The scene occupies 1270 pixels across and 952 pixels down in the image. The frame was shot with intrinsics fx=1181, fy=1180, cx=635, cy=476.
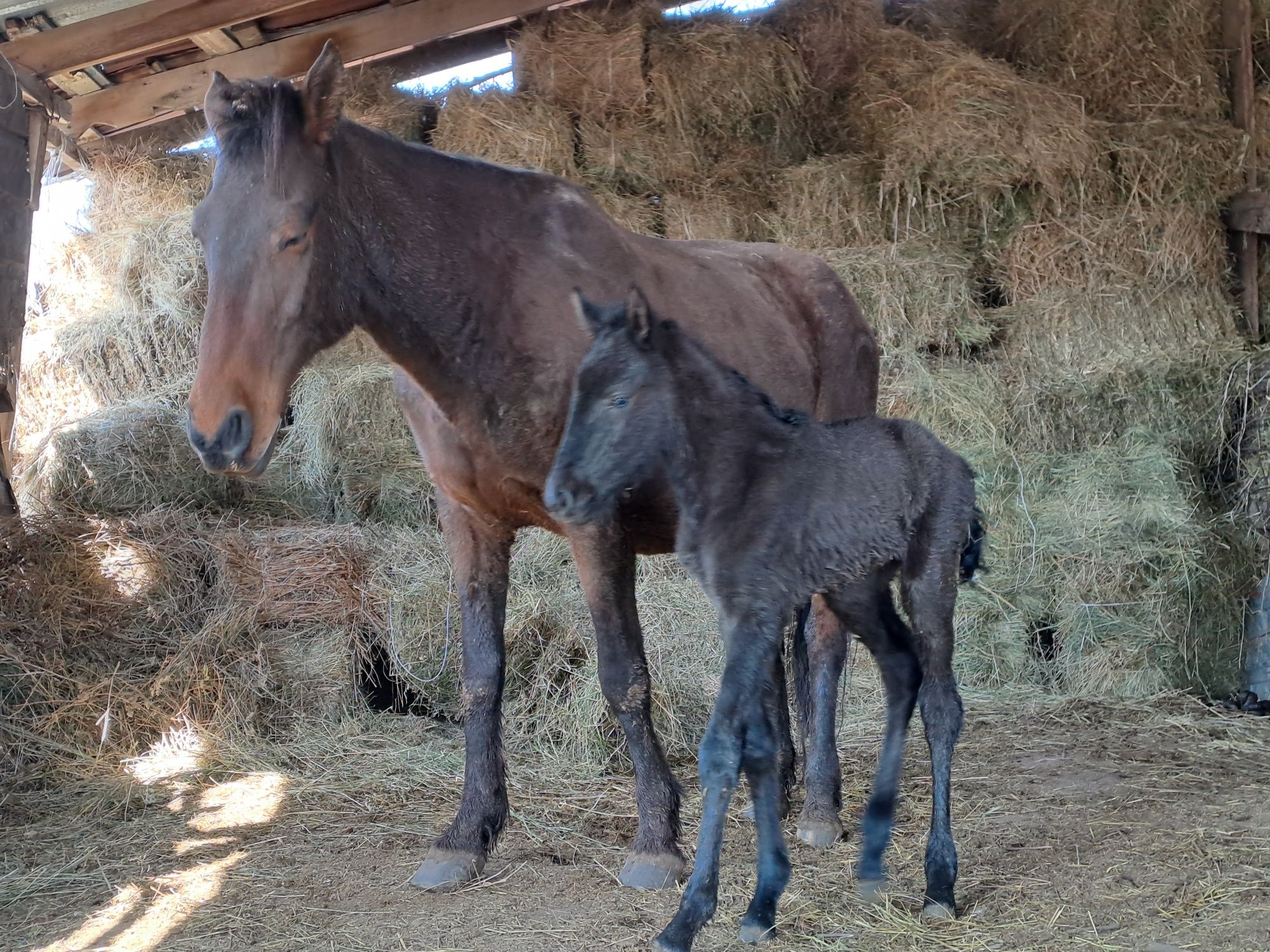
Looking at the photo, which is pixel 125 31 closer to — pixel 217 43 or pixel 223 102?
pixel 217 43

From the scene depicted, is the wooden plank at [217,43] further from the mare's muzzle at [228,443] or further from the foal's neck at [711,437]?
the foal's neck at [711,437]

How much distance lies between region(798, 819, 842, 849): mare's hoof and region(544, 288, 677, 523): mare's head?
178cm

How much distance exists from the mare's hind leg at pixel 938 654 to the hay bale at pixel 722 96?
4464 mm

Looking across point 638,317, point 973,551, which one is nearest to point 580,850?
point 973,551

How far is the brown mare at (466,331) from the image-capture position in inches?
133

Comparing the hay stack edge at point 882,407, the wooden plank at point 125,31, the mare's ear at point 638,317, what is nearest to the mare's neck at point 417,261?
A: the mare's ear at point 638,317

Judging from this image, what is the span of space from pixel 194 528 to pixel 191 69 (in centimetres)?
276

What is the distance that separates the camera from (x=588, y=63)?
7578 mm

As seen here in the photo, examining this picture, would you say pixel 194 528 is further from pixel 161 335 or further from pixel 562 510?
pixel 562 510

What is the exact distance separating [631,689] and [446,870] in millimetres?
889

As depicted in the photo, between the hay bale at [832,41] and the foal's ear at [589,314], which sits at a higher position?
the hay bale at [832,41]

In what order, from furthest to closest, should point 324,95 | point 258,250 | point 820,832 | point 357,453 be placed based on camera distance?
1. point 357,453
2. point 820,832
3. point 324,95
4. point 258,250

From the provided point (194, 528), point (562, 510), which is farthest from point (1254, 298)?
point (194, 528)

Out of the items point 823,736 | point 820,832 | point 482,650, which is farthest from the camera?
point 823,736
